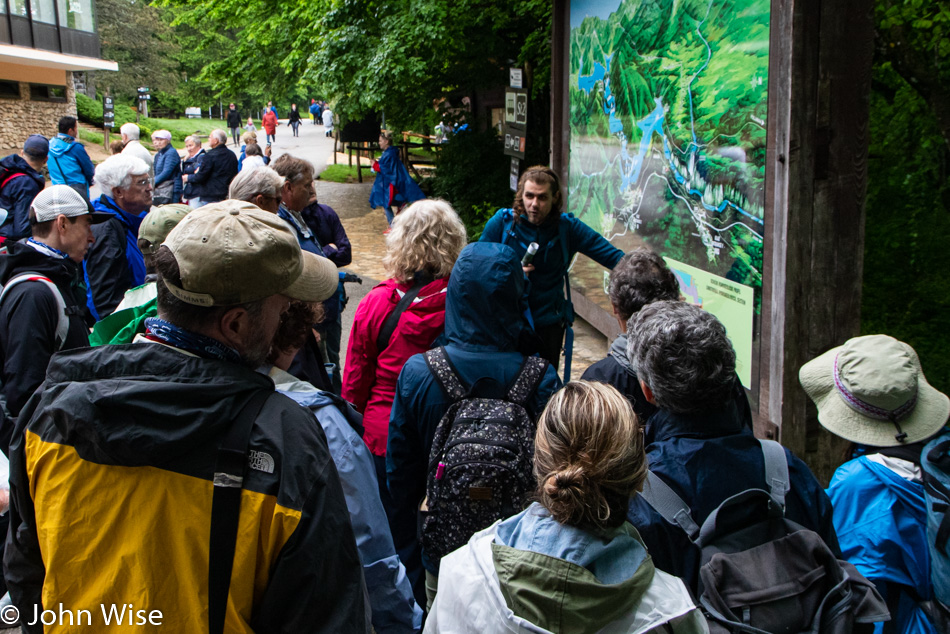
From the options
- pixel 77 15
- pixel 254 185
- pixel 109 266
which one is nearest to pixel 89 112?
pixel 77 15

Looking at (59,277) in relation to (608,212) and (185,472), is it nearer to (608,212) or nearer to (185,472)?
(185,472)

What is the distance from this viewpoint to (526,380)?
2.61 metres

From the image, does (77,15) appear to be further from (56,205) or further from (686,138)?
(686,138)

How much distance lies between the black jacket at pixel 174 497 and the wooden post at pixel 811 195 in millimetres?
3145

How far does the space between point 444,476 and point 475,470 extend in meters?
0.12

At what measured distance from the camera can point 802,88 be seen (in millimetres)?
3748

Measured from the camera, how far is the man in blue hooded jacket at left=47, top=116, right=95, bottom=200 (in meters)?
10.1

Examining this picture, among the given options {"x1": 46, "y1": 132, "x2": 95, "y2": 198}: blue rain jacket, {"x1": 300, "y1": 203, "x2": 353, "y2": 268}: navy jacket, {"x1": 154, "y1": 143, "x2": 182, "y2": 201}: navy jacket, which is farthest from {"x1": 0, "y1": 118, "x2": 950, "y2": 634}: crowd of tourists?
{"x1": 154, "y1": 143, "x2": 182, "y2": 201}: navy jacket

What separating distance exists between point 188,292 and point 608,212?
5497 mm

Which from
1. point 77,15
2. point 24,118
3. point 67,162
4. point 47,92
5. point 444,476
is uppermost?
point 77,15

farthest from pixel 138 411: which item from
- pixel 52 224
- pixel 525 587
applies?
pixel 52 224

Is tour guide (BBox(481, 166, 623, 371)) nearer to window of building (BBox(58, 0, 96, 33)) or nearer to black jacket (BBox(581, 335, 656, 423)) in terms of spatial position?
black jacket (BBox(581, 335, 656, 423))

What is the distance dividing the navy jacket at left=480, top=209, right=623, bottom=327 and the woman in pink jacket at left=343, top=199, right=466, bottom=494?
132 cm

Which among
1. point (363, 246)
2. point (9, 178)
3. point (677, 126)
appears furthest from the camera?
point (363, 246)
